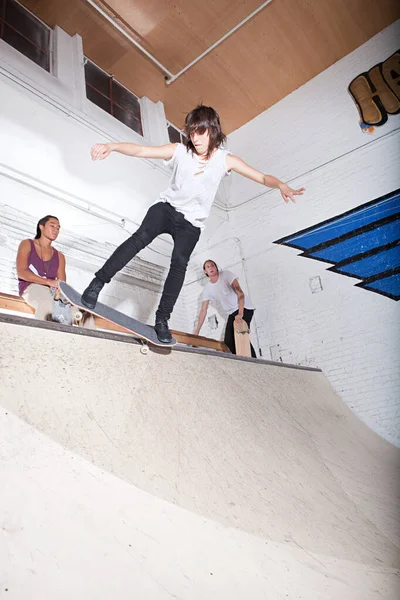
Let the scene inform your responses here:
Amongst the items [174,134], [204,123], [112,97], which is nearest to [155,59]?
[112,97]

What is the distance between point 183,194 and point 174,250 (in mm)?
375

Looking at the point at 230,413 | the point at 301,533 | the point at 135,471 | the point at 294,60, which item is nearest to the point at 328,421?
the point at 230,413

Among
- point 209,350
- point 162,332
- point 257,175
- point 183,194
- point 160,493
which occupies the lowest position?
point 160,493

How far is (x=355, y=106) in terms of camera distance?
19.0 ft

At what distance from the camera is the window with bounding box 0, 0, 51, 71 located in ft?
16.7

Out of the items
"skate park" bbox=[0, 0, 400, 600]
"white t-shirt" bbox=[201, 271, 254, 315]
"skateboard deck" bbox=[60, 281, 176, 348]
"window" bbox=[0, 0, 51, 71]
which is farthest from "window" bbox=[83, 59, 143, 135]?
"skateboard deck" bbox=[60, 281, 176, 348]

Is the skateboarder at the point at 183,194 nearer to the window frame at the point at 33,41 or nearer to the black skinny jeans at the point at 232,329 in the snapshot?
the black skinny jeans at the point at 232,329

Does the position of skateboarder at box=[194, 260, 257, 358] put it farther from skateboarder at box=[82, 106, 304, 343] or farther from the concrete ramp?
the concrete ramp

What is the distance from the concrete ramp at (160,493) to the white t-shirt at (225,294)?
3.05 meters

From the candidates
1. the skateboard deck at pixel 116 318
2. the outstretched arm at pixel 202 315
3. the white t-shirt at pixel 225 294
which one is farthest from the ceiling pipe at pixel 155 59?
the skateboard deck at pixel 116 318

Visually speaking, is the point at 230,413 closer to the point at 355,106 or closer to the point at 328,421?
the point at 328,421

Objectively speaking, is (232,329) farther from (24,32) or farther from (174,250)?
(24,32)

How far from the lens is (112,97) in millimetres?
6340

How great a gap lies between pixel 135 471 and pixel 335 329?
4434 mm
